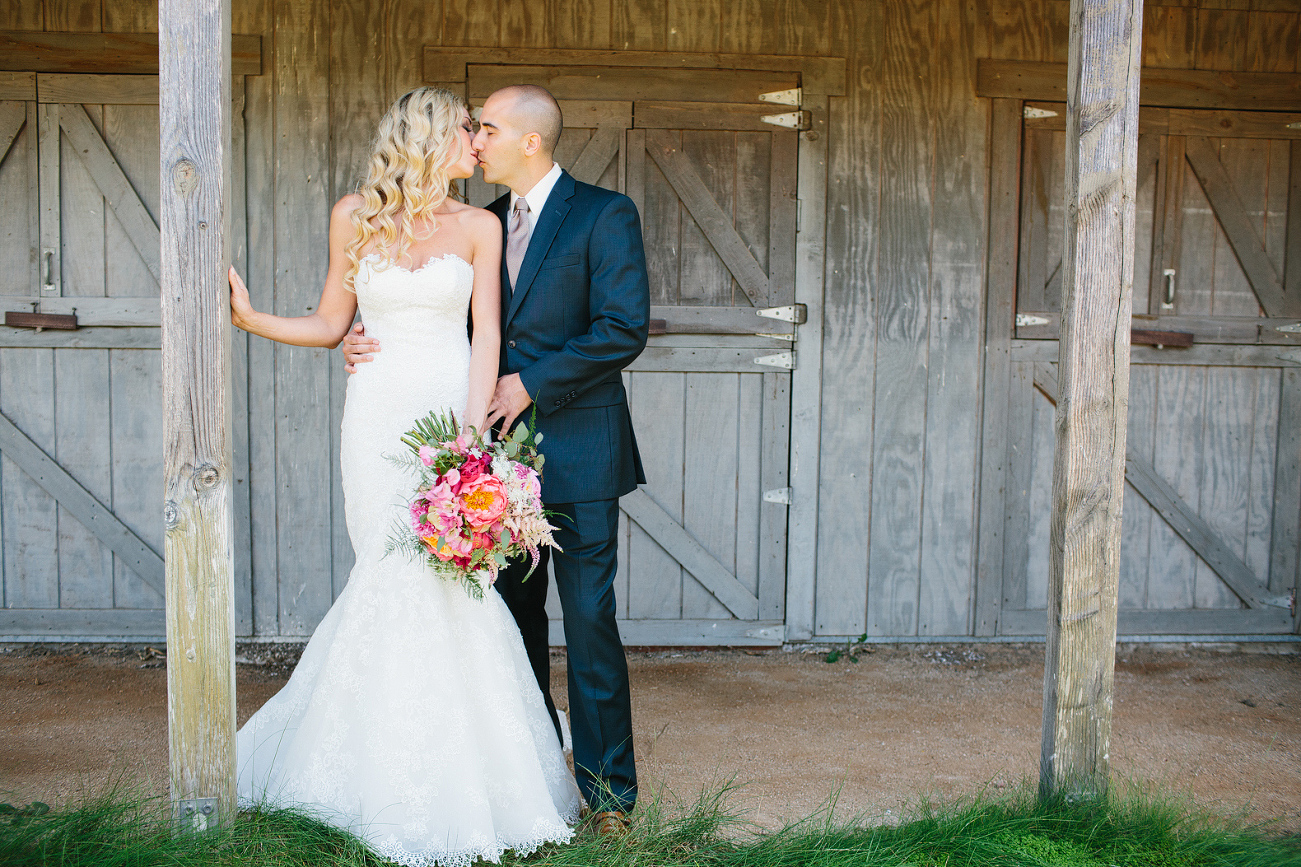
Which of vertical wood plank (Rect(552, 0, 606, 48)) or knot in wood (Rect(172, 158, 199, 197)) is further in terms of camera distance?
vertical wood plank (Rect(552, 0, 606, 48))

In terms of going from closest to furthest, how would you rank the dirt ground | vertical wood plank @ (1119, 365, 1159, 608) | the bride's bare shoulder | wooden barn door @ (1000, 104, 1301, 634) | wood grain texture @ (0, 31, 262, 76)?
the bride's bare shoulder → the dirt ground → wood grain texture @ (0, 31, 262, 76) → wooden barn door @ (1000, 104, 1301, 634) → vertical wood plank @ (1119, 365, 1159, 608)

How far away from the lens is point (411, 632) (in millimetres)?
2596

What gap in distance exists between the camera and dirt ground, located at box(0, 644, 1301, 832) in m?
3.26

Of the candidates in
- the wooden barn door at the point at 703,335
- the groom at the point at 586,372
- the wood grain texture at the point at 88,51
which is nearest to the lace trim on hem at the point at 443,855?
the groom at the point at 586,372

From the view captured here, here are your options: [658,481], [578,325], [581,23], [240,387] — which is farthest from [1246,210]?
[240,387]

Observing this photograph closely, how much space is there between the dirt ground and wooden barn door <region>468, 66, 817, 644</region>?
0.35m

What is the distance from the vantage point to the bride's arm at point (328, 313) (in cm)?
263

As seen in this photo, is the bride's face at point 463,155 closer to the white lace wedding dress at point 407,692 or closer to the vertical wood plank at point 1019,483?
the white lace wedding dress at point 407,692

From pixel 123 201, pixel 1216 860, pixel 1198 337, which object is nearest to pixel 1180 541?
pixel 1198 337

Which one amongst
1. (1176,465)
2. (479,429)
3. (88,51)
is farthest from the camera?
(1176,465)

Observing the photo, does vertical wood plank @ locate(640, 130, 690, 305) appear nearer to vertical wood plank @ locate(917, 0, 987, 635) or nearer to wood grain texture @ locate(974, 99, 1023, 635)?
vertical wood plank @ locate(917, 0, 987, 635)

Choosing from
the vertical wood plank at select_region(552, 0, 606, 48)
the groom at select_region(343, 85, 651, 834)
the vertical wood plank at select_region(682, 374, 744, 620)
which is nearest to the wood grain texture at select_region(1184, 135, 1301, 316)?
the vertical wood plank at select_region(682, 374, 744, 620)

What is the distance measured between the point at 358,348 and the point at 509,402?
45cm

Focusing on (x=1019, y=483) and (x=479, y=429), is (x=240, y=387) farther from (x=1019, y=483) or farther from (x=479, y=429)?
(x=1019, y=483)
